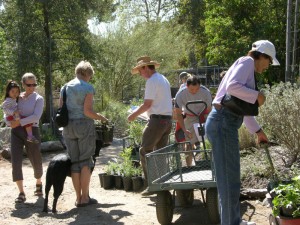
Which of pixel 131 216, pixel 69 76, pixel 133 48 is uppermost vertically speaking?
pixel 133 48

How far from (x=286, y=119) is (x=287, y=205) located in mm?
2895

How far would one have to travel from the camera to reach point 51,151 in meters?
12.9

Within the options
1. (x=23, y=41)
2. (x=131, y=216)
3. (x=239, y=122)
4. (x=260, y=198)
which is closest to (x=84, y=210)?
(x=131, y=216)

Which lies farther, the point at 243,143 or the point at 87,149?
the point at 243,143

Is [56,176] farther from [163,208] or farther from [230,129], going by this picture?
[230,129]

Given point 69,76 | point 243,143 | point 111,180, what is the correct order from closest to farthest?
point 111,180 → point 243,143 → point 69,76

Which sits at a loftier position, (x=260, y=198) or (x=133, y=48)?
(x=133, y=48)

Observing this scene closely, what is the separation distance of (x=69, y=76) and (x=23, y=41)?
2.01m

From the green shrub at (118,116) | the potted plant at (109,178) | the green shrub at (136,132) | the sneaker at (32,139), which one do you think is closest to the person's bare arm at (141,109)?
the sneaker at (32,139)

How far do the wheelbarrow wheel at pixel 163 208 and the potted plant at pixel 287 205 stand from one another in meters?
1.42

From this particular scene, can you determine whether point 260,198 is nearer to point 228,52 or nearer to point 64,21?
point 64,21

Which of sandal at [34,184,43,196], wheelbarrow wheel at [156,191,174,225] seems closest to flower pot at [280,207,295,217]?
wheelbarrow wheel at [156,191,174,225]

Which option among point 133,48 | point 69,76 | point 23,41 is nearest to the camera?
point 23,41

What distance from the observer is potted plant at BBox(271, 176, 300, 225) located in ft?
14.5
